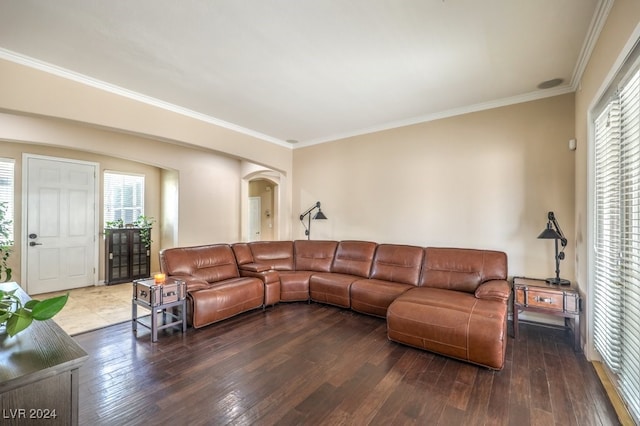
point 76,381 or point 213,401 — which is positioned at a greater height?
point 76,381

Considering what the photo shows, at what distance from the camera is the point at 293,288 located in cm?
429

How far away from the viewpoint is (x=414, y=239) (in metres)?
4.35

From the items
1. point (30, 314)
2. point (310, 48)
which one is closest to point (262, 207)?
point (310, 48)

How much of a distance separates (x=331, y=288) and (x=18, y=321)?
10.9 ft

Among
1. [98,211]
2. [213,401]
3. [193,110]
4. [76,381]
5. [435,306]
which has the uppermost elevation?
[193,110]

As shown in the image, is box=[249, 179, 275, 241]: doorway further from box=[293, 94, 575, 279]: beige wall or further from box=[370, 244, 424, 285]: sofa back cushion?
box=[370, 244, 424, 285]: sofa back cushion

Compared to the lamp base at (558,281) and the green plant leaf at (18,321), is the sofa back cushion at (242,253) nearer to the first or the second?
the green plant leaf at (18,321)

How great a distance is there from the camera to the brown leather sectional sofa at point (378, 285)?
8.48 feet

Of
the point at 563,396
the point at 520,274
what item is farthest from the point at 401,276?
the point at 563,396

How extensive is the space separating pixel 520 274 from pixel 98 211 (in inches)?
277

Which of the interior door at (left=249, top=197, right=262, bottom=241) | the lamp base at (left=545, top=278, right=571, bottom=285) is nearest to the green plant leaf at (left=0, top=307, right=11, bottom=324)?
the lamp base at (left=545, top=278, right=571, bottom=285)

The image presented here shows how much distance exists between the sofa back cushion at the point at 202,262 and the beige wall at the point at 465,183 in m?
1.89

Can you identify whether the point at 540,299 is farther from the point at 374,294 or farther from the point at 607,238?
the point at 374,294

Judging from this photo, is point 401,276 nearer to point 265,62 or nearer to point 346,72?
point 346,72
